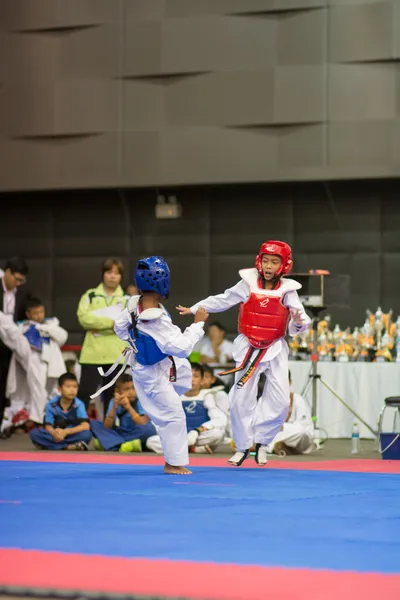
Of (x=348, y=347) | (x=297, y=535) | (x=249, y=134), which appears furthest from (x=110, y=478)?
(x=249, y=134)

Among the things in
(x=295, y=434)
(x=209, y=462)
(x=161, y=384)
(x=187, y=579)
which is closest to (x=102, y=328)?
(x=295, y=434)

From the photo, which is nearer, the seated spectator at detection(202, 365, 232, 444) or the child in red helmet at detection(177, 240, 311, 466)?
the child in red helmet at detection(177, 240, 311, 466)

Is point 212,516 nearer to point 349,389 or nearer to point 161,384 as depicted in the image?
point 161,384

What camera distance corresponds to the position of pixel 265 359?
19.6 feet

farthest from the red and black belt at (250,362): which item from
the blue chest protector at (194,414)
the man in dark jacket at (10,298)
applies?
the man in dark jacket at (10,298)

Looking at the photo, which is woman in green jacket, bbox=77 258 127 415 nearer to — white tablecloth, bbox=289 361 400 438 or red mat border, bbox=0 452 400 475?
red mat border, bbox=0 452 400 475

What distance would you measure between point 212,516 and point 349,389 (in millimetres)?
4903

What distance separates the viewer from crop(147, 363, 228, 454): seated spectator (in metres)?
7.13

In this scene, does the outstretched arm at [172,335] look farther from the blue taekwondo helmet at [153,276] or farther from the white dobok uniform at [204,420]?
the white dobok uniform at [204,420]

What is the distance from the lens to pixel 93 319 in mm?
7656

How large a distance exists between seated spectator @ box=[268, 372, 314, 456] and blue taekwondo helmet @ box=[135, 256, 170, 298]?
212cm

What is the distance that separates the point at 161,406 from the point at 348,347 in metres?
3.64

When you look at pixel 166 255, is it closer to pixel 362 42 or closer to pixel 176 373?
pixel 362 42

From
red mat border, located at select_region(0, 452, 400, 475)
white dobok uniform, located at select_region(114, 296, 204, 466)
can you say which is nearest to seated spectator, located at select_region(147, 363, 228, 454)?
red mat border, located at select_region(0, 452, 400, 475)
